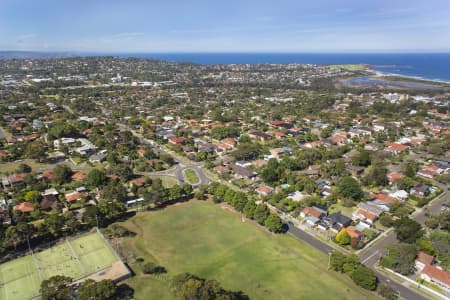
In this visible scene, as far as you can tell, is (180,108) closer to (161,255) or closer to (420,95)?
(161,255)

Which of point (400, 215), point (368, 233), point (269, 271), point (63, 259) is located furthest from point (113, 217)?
point (400, 215)

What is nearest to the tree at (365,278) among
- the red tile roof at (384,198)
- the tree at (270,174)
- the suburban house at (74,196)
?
the red tile roof at (384,198)

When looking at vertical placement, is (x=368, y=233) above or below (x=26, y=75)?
below

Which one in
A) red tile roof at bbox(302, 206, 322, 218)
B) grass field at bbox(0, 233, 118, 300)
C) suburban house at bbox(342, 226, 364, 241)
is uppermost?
red tile roof at bbox(302, 206, 322, 218)

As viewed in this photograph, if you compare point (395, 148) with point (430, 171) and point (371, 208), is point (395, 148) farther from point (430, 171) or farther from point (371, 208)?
point (371, 208)

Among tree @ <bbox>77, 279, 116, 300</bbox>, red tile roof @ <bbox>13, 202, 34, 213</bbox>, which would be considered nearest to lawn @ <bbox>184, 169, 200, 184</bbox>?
red tile roof @ <bbox>13, 202, 34, 213</bbox>

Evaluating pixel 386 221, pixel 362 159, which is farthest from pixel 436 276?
pixel 362 159

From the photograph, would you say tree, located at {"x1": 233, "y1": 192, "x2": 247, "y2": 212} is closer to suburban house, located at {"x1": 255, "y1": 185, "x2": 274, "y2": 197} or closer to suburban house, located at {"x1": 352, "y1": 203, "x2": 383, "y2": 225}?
suburban house, located at {"x1": 255, "y1": 185, "x2": 274, "y2": 197}
